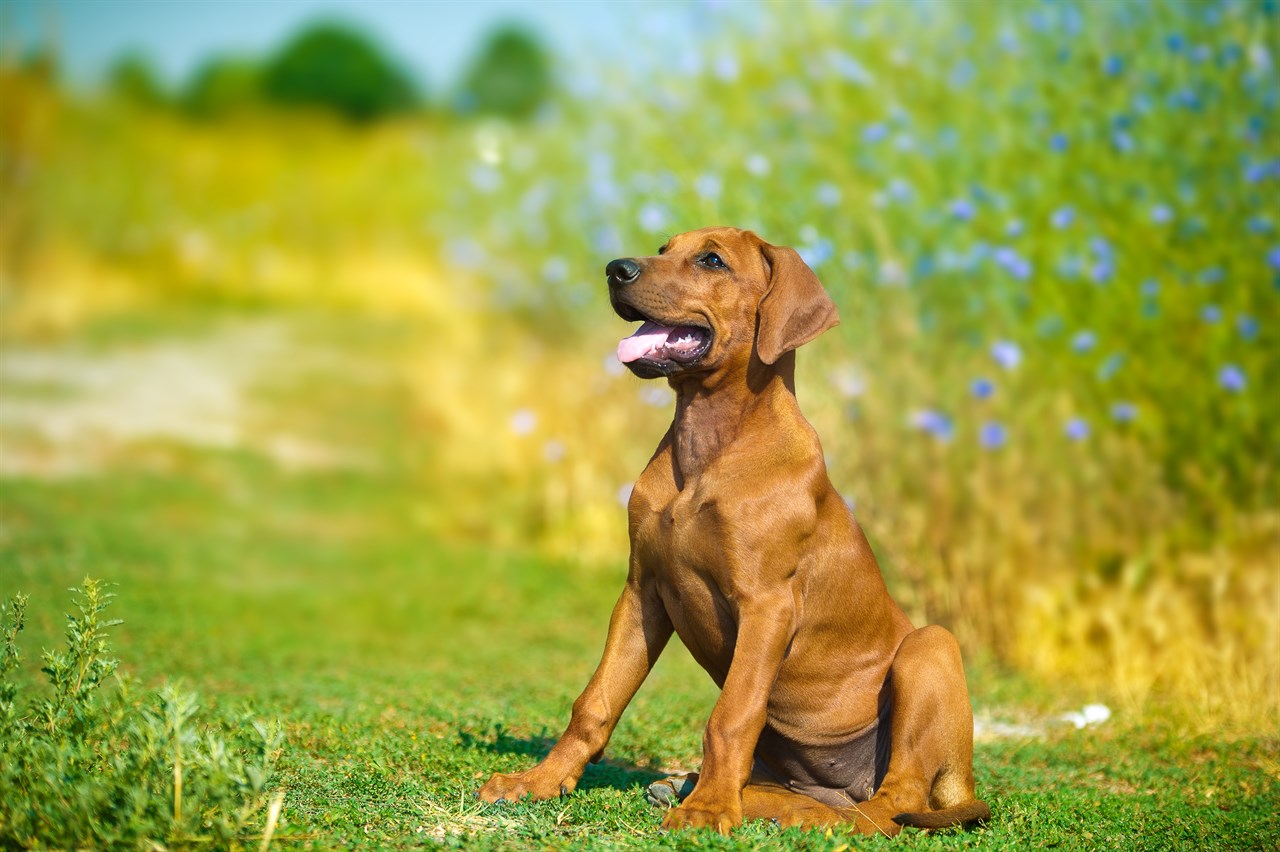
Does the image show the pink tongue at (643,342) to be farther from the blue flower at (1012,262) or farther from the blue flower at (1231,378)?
the blue flower at (1231,378)

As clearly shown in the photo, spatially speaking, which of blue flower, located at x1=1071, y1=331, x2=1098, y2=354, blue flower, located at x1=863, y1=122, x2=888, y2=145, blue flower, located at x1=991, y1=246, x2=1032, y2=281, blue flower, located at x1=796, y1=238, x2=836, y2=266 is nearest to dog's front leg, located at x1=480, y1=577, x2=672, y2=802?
blue flower, located at x1=796, y1=238, x2=836, y2=266

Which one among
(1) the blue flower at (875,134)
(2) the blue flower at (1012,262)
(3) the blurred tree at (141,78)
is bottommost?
(2) the blue flower at (1012,262)

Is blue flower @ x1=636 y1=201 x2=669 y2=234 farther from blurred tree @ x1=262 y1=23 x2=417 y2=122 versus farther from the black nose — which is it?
blurred tree @ x1=262 y1=23 x2=417 y2=122

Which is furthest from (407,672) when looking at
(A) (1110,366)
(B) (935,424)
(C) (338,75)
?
(C) (338,75)

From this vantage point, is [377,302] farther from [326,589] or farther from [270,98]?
[270,98]

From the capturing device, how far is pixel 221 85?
114 ft

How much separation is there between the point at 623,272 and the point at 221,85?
33690 mm

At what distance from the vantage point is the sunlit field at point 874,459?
17.1ft

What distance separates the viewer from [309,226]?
68.6 feet

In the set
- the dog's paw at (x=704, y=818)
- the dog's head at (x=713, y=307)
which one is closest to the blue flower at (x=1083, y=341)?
the dog's head at (x=713, y=307)

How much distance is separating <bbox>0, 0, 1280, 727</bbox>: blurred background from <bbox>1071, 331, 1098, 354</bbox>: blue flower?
4 cm

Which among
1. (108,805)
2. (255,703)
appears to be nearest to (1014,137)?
(255,703)

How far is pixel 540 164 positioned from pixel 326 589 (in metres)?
6.37

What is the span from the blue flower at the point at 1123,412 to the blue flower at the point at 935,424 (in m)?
0.77
